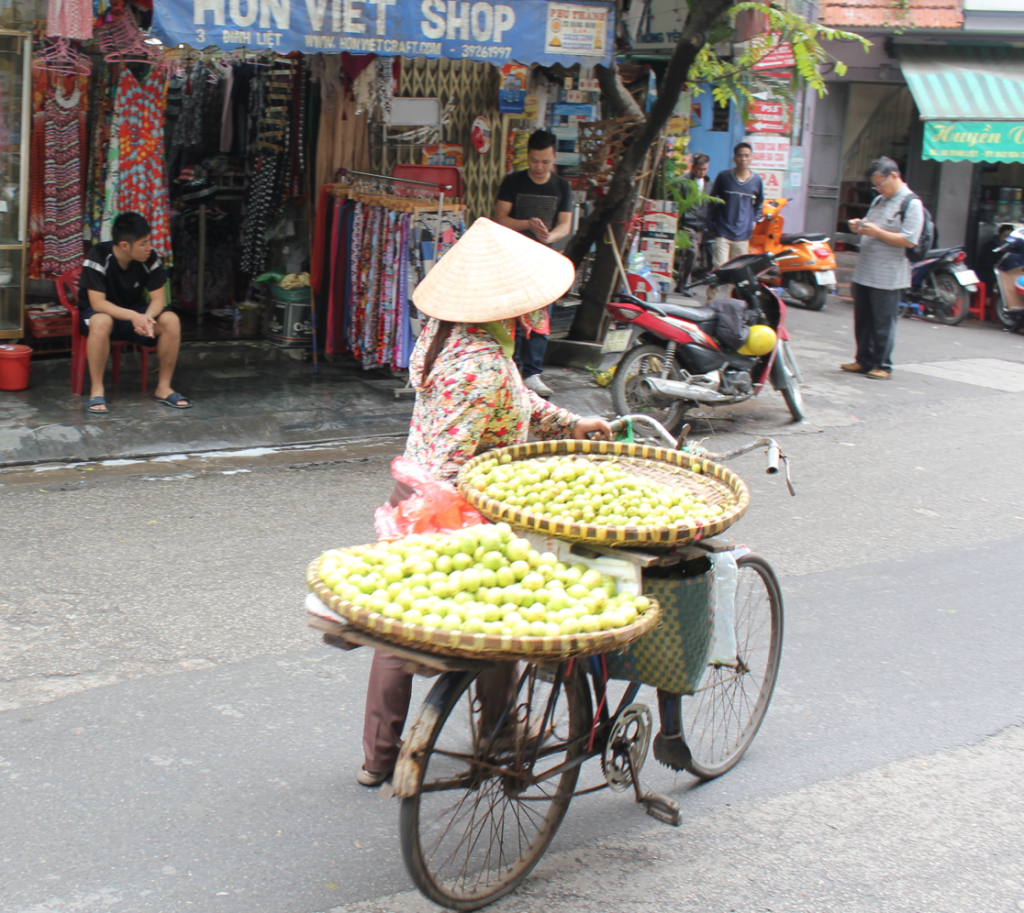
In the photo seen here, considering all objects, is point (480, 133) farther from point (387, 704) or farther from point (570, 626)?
point (570, 626)

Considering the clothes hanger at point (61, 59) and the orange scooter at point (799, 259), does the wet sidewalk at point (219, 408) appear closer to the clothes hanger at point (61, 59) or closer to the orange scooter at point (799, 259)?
the clothes hanger at point (61, 59)

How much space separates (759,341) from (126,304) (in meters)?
4.66

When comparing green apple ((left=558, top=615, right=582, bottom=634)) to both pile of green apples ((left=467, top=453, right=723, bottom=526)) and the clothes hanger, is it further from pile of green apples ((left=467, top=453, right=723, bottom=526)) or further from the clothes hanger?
the clothes hanger

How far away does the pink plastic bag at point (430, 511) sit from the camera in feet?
10.7

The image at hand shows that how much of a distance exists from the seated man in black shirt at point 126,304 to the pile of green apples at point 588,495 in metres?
5.09

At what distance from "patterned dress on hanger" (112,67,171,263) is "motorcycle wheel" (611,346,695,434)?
369 cm

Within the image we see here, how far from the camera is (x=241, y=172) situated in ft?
34.3

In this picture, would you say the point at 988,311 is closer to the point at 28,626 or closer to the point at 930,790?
the point at 930,790

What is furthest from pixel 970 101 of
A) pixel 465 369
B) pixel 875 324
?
pixel 465 369

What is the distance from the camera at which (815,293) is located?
14.8 m

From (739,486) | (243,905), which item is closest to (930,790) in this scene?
(739,486)

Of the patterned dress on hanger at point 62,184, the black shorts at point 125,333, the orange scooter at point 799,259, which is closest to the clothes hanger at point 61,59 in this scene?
the patterned dress on hanger at point 62,184

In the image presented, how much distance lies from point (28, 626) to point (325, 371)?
5.04 metres

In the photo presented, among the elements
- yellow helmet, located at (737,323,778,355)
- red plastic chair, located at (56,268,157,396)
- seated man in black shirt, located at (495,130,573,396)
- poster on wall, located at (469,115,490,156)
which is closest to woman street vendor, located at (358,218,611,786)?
red plastic chair, located at (56,268,157,396)
